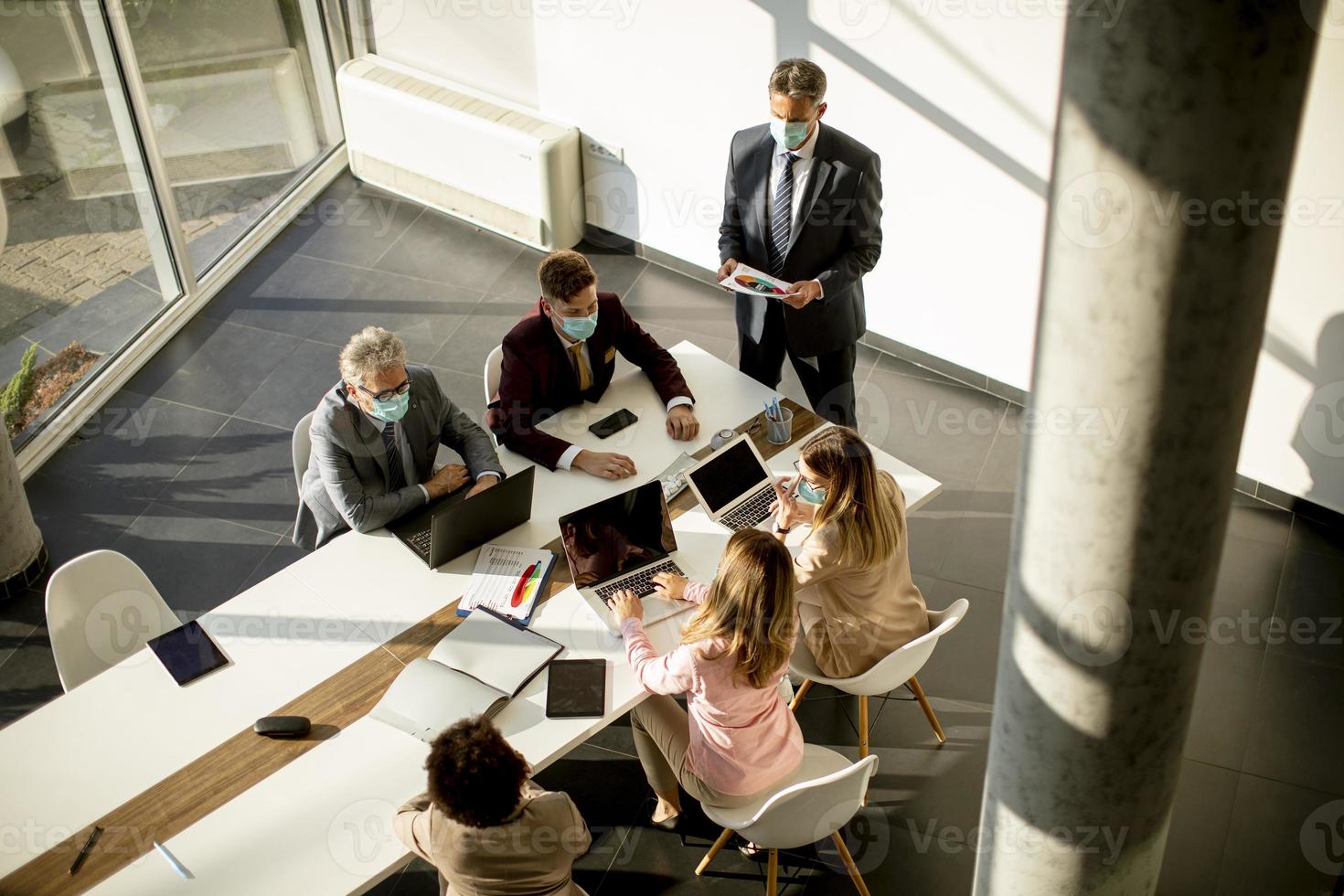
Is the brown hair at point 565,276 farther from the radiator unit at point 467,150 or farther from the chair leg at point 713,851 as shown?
the radiator unit at point 467,150

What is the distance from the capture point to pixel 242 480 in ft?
19.5

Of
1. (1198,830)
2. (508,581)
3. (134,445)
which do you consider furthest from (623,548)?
(134,445)

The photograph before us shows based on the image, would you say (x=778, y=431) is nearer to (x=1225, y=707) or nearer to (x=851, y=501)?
(x=851, y=501)

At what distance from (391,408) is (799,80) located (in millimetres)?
1999

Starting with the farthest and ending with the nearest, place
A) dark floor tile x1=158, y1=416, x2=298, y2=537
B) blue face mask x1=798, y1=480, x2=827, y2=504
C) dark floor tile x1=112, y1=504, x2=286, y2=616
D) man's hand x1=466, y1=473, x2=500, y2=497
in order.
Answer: dark floor tile x1=158, y1=416, x2=298, y2=537
dark floor tile x1=112, y1=504, x2=286, y2=616
man's hand x1=466, y1=473, x2=500, y2=497
blue face mask x1=798, y1=480, x2=827, y2=504

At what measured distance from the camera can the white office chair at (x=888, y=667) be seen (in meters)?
4.04

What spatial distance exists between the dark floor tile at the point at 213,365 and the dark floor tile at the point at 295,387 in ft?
0.17

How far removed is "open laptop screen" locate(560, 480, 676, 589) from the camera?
4.18 meters

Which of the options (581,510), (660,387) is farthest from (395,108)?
(581,510)

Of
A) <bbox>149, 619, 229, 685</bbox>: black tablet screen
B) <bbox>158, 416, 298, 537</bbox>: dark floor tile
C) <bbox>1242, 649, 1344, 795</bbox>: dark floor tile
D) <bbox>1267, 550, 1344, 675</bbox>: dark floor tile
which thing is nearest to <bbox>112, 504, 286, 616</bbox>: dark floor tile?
<bbox>158, 416, 298, 537</bbox>: dark floor tile

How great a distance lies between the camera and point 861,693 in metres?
4.27

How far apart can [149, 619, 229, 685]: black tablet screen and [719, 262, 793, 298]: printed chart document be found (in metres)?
2.39

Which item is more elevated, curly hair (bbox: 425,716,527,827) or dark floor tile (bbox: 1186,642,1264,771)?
curly hair (bbox: 425,716,527,827)

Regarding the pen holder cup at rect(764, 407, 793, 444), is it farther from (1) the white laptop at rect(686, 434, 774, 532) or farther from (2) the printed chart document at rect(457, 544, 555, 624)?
(2) the printed chart document at rect(457, 544, 555, 624)
